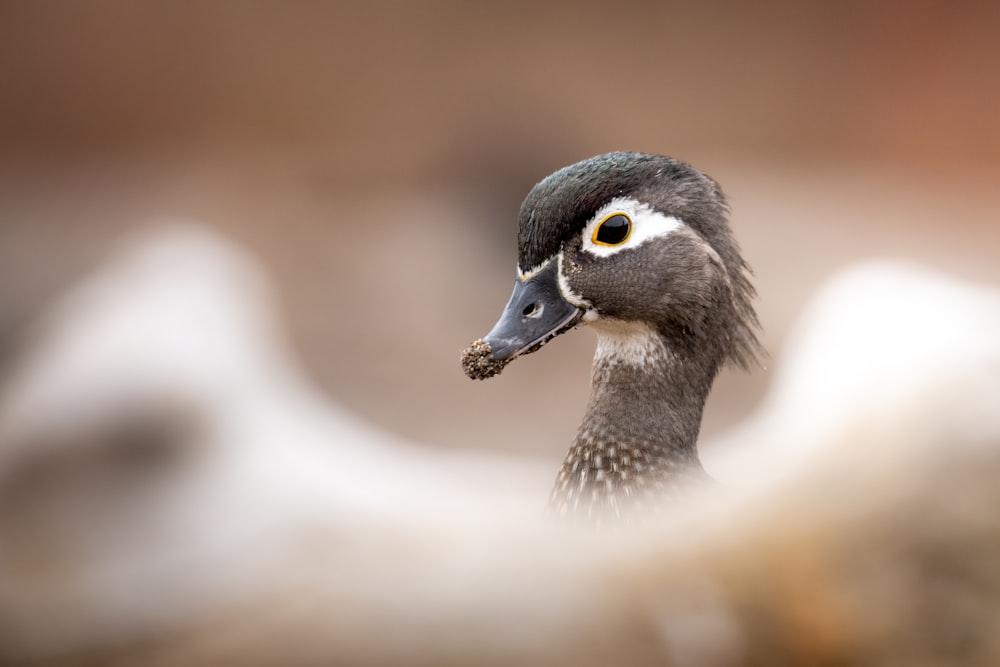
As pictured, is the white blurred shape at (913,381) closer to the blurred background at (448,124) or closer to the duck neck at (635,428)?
the duck neck at (635,428)

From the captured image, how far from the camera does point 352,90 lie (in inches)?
162

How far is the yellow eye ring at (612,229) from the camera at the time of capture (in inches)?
49.0

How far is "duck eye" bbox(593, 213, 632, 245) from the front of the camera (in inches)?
49.0

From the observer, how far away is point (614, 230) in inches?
49.2

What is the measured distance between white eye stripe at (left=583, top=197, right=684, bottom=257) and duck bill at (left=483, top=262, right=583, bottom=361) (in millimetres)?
55

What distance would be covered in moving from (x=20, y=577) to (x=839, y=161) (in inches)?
140

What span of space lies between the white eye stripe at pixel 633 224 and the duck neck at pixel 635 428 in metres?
0.11

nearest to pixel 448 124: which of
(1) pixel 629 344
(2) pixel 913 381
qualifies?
(1) pixel 629 344

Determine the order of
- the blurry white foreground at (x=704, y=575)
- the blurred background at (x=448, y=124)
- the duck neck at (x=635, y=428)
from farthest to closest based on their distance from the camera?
the blurred background at (x=448, y=124), the duck neck at (x=635, y=428), the blurry white foreground at (x=704, y=575)

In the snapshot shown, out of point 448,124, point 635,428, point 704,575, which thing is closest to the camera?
point 704,575

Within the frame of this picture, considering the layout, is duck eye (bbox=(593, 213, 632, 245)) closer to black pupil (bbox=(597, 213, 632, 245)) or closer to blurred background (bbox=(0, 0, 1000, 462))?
black pupil (bbox=(597, 213, 632, 245))

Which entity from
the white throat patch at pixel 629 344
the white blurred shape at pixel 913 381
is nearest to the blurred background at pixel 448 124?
the white throat patch at pixel 629 344

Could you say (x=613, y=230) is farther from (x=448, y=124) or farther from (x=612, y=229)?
(x=448, y=124)

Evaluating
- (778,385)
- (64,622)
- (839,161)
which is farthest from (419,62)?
(64,622)
